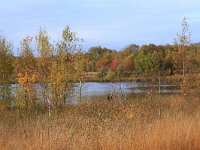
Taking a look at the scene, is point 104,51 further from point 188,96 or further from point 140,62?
point 188,96

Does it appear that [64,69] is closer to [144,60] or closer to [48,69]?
[48,69]

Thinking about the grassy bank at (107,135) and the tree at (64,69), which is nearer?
the grassy bank at (107,135)

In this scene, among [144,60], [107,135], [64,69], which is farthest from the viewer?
[144,60]

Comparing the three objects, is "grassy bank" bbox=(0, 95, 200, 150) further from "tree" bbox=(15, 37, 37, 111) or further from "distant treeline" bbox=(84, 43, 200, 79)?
"tree" bbox=(15, 37, 37, 111)

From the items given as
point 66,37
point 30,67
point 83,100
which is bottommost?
point 83,100

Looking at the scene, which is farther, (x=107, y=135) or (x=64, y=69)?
(x=64, y=69)

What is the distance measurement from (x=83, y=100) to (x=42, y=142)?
1297 cm

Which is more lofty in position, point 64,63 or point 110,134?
point 64,63

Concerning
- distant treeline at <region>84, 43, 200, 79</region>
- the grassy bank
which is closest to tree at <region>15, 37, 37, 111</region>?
distant treeline at <region>84, 43, 200, 79</region>

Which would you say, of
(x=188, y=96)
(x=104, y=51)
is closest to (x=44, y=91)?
(x=188, y=96)

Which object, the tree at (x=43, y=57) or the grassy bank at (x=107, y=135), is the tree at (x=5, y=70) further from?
the grassy bank at (x=107, y=135)

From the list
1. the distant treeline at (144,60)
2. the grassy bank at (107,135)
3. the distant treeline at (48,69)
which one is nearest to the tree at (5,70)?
the distant treeline at (48,69)

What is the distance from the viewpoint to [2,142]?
25.1 feet

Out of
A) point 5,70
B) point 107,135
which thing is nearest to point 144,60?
point 5,70
